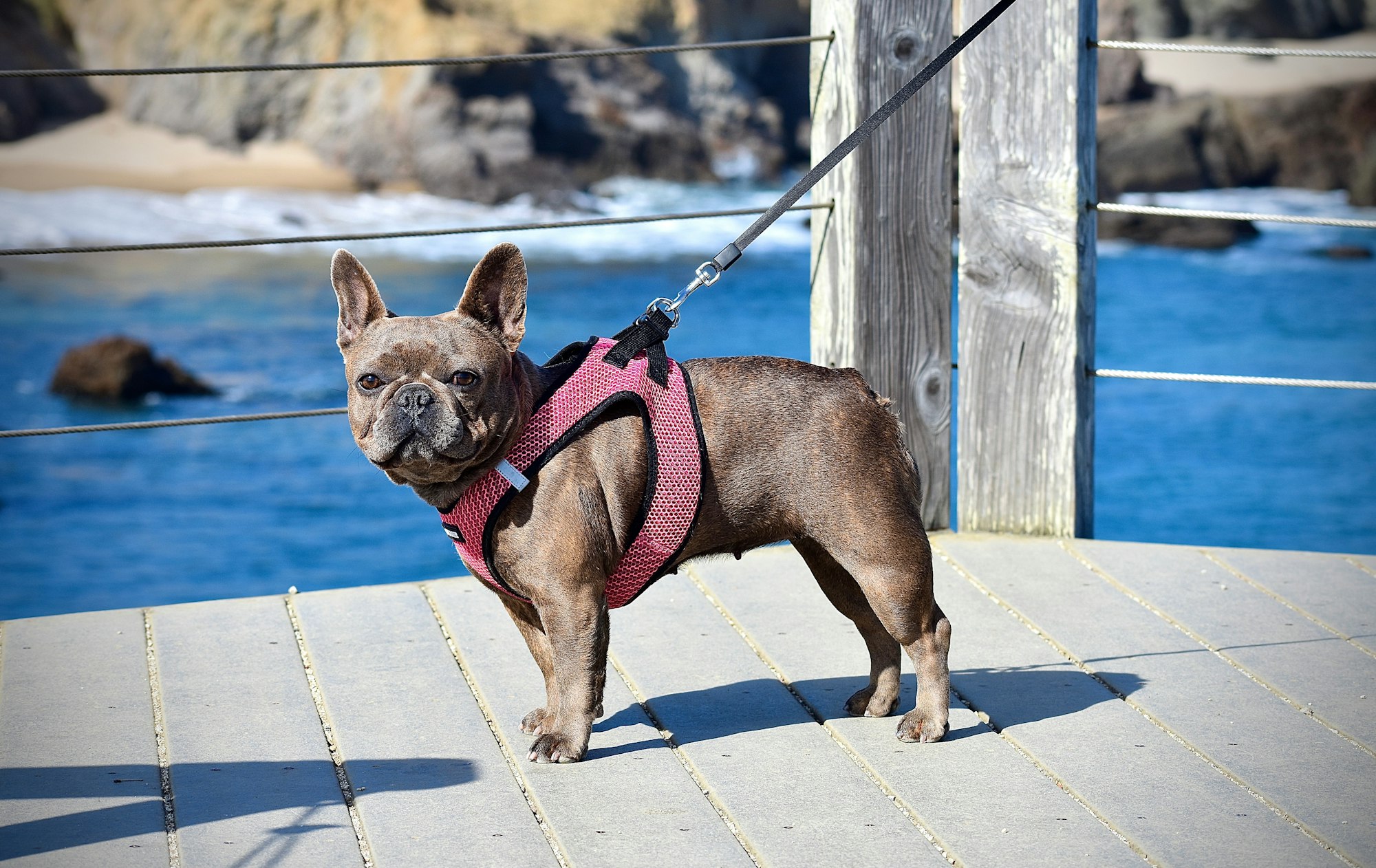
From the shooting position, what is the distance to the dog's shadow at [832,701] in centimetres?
268

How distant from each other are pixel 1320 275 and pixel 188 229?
49.0 ft

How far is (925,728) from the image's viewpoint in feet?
8.46

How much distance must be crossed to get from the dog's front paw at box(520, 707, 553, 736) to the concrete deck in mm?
37

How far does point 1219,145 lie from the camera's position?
21422mm

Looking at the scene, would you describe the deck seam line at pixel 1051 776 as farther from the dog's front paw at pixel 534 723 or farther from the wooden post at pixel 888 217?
the wooden post at pixel 888 217

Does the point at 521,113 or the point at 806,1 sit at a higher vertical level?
the point at 806,1

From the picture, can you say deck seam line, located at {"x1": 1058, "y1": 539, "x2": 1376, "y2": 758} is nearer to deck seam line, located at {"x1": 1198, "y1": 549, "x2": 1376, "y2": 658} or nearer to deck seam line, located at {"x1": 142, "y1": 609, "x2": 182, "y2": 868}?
deck seam line, located at {"x1": 1198, "y1": 549, "x2": 1376, "y2": 658}

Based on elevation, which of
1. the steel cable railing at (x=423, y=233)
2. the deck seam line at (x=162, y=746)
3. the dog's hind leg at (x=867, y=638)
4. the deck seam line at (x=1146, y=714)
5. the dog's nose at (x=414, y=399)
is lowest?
the deck seam line at (x=1146, y=714)

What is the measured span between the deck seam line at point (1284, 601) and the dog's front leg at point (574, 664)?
64.5 inches

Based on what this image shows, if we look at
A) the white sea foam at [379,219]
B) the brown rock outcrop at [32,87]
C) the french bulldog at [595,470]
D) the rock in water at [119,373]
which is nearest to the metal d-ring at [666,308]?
the french bulldog at [595,470]

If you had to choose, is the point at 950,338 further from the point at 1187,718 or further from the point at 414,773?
the point at 414,773

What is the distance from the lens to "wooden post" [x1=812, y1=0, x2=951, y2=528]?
3.50m

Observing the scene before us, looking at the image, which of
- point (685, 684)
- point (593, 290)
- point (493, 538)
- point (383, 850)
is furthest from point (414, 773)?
point (593, 290)

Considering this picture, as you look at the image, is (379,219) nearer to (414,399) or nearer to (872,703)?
(872,703)
